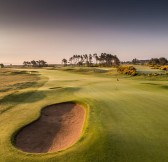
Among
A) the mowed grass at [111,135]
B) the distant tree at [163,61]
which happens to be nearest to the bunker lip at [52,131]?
the mowed grass at [111,135]

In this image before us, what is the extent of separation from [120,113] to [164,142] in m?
4.78

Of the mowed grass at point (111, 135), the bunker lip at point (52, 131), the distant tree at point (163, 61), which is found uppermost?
the mowed grass at point (111, 135)

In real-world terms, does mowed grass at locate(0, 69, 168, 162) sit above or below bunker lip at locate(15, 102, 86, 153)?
above

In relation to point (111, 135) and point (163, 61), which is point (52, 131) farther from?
point (163, 61)

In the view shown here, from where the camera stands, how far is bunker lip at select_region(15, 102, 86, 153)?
32.9 ft

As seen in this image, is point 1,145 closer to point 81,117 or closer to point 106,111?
point 81,117

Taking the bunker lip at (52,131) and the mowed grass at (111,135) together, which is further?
the bunker lip at (52,131)

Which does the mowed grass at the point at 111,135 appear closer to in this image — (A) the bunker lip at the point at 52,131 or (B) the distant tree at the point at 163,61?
(A) the bunker lip at the point at 52,131

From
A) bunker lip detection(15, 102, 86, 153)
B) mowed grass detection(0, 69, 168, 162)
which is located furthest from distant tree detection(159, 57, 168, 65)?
bunker lip detection(15, 102, 86, 153)

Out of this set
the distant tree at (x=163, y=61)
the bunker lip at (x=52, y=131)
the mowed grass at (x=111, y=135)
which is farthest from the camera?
the distant tree at (x=163, y=61)

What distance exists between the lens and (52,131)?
12156 millimetres

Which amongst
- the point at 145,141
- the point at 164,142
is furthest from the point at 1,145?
the point at 164,142

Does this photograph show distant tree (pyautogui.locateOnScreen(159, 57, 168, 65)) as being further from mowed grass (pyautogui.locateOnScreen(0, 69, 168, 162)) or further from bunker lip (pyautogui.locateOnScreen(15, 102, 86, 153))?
bunker lip (pyautogui.locateOnScreen(15, 102, 86, 153))

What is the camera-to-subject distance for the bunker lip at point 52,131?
10038 millimetres
